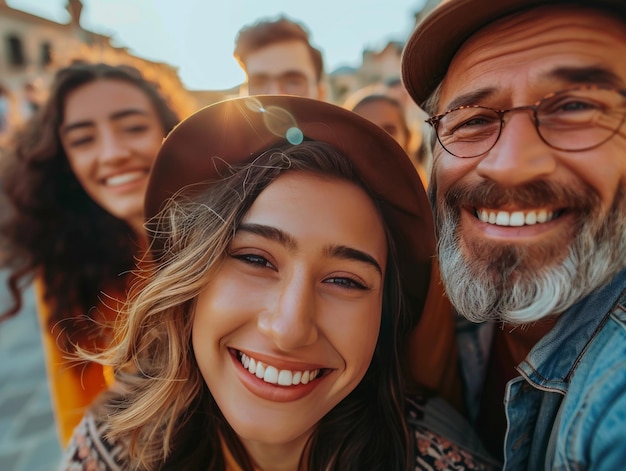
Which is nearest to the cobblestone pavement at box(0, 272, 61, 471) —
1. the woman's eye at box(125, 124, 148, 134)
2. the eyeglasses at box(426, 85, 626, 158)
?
the woman's eye at box(125, 124, 148, 134)

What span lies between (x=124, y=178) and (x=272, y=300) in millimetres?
1770

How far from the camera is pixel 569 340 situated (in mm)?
1251

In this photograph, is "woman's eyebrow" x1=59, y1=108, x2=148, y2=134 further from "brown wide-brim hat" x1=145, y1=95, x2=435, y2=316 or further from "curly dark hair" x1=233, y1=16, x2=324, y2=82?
"curly dark hair" x1=233, y1=16, x2=324, y2=82

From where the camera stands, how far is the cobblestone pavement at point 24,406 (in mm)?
3002

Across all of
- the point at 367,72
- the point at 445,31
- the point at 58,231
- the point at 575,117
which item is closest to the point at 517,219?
the point at 575,117

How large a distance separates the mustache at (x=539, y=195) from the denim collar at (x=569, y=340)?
0.29 metres

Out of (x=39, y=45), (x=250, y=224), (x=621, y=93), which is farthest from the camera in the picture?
(x=39, y=45)

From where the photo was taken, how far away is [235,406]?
1.21 metres

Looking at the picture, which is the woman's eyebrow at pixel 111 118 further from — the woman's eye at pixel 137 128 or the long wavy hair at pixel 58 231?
the long wavy hair at pixel 58 231

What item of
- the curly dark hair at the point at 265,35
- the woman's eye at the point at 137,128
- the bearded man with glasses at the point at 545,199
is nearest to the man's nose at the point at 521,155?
the bearded man with glasses at the point at 545,199

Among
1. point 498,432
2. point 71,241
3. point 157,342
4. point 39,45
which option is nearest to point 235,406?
point 157,342

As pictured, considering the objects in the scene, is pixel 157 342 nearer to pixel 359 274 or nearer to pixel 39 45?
pixel 359 274

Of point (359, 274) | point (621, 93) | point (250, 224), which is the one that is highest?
point (621, 93)

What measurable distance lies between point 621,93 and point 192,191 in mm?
1455
